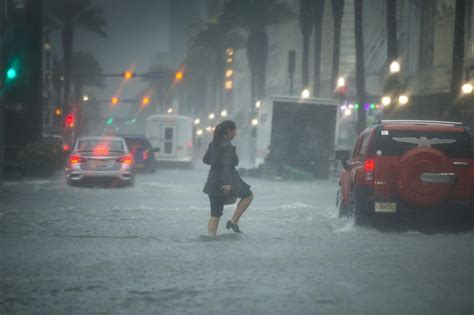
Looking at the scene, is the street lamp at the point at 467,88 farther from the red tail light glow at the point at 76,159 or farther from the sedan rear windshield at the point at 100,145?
the red tail light glow at the point at 76,159

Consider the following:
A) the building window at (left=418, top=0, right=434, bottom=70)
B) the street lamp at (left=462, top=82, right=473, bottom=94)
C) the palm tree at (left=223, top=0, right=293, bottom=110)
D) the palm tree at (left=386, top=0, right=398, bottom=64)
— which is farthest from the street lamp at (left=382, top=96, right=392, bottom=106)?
the palm tree at (left=223, top=0, right=293, bottom=110)

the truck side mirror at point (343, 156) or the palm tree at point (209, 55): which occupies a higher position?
the palm tree at point (209, 55)

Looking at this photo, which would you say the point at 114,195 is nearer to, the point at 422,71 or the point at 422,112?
the point at 422,112

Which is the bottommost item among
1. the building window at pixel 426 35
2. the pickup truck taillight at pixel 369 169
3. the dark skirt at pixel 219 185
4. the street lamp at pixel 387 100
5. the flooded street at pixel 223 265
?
the flooded street at pixel 223 265

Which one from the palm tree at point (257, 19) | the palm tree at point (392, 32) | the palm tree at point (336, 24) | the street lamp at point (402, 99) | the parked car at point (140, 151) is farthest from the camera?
the palm tree at point (257, 19)

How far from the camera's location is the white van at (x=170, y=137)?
133 feet

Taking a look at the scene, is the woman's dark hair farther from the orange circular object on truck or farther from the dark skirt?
the orange circular object on truck

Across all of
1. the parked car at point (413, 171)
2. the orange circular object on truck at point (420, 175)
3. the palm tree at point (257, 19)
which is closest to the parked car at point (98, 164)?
the parked car at point (413, 171)

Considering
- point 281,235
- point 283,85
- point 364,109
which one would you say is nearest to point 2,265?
point 281,235

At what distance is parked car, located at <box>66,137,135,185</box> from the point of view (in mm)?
22969

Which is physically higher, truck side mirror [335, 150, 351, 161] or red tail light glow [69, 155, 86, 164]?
truck side mirror [335, 150, 351, 161]

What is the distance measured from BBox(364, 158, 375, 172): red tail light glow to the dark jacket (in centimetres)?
197

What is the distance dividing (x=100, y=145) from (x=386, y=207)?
13.5m

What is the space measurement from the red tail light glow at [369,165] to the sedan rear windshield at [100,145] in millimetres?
12552
